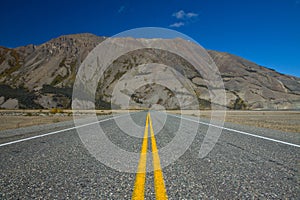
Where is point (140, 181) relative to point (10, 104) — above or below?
below

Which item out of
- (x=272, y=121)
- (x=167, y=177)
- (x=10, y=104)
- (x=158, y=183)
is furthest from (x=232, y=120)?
(x=10, y=104)

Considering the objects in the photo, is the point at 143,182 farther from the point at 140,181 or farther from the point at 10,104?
the point at 10,104

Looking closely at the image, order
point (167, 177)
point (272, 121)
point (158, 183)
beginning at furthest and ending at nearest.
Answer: point (272, 121)
point (167, 177)
point (158, 183)

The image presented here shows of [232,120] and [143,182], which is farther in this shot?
[232,120]

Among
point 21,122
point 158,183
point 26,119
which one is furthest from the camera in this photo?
point 26,119

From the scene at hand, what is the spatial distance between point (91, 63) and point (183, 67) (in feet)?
287

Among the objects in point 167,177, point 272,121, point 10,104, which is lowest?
point 272,121

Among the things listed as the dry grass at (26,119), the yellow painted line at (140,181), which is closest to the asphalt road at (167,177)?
the yellow painted line at (140,181)

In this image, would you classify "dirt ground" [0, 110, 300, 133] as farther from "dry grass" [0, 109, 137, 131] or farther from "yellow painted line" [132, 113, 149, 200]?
"yellow painted line" [132, 113, 149, 200]

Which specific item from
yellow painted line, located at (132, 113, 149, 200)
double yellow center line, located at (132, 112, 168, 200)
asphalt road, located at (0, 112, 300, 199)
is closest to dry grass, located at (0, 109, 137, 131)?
asphalt road, located at (0, 112, 300, 199)

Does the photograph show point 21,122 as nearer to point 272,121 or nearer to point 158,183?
point 158,183

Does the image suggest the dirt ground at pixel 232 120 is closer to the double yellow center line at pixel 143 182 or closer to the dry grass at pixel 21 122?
the dry grass at pixel 21 122

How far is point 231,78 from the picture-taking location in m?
162

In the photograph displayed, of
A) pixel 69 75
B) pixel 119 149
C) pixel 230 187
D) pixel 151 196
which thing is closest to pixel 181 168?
pixel 230 187
